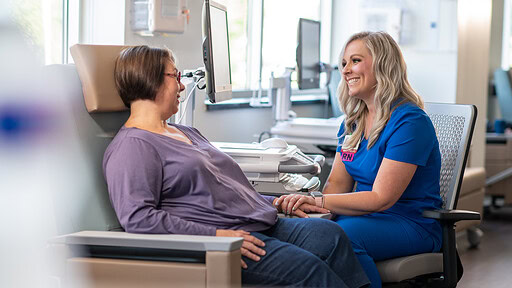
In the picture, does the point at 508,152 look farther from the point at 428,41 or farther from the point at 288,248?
the point at 288,248

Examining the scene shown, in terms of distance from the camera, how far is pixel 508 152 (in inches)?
227

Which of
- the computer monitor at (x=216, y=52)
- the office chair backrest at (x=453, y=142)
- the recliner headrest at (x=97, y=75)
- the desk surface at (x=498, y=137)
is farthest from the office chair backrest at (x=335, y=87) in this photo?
the recliner headrest at (x=97, y=75)

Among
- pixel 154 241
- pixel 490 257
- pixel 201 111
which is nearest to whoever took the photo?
pixel 154 241

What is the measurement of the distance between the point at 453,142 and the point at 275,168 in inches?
24.8

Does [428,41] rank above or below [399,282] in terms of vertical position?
above

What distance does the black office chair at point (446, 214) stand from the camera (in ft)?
7.24

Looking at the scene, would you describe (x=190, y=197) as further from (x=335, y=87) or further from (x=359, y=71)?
(x=335, y=87)

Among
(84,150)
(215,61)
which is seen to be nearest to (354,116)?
(215,61)

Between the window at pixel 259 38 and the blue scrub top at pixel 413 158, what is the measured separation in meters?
2.14

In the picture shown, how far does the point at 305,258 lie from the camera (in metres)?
1.90

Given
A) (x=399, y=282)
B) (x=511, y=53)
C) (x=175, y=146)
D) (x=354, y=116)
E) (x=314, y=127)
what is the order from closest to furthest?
(x=175, y=146) < (x=399, y=282) < (x=354, y=116) < (x=314, y=127) < (x=511, y=53)

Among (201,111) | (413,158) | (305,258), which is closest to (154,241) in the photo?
(305,258)

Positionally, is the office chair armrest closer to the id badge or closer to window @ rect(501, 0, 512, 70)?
the id badge

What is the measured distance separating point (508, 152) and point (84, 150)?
4523 millimetres
